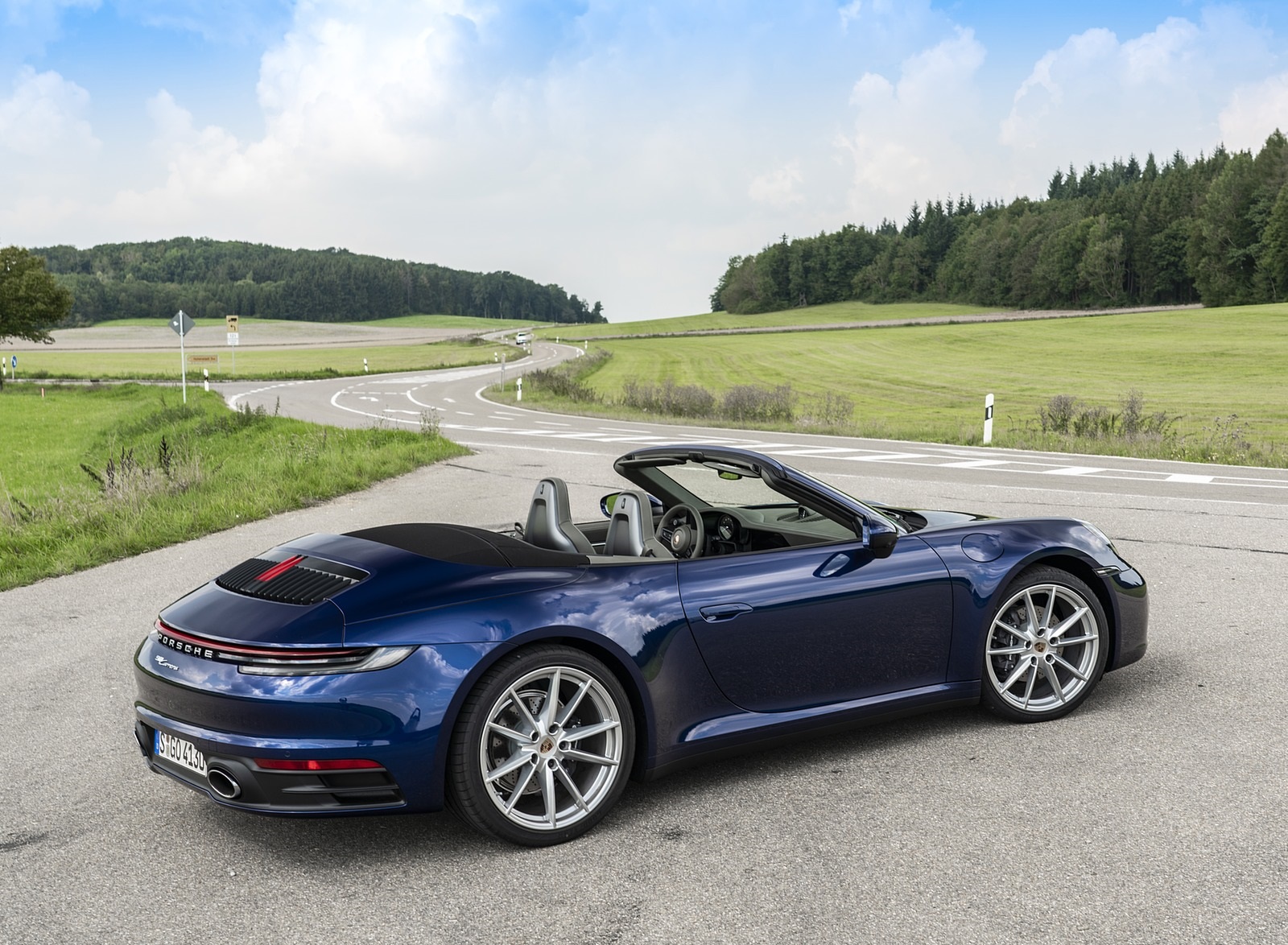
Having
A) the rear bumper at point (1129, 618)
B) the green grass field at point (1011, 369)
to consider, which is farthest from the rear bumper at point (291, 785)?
the green grass field at point (1011, 369)

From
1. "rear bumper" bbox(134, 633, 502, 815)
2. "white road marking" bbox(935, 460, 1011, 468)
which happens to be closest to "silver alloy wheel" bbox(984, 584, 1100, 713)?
"rear bumper" bbox(134, 633, 502, 815)

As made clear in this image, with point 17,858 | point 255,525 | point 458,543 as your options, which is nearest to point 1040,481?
point 255,525

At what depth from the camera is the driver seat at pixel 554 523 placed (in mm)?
4309

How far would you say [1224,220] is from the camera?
101 m

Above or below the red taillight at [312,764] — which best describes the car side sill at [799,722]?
below

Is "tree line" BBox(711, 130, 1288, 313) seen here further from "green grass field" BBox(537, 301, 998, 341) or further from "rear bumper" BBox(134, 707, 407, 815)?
"rear bumper" BBox(134, 707, 407, 815)

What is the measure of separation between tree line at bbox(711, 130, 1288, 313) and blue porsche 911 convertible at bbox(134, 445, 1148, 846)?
102692 mm

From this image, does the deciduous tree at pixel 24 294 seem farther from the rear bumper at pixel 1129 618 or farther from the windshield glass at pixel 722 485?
the rear bumper at pixel 1129 618

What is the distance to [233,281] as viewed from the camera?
179 m

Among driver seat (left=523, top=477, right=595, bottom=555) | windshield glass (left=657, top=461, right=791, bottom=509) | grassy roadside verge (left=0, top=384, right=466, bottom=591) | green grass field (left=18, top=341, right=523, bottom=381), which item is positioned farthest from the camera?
green grass field (left=18, top=341, right=523, bottom=381)

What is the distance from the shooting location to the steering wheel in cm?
473

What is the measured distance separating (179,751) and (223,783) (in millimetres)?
250

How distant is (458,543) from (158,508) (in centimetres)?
879

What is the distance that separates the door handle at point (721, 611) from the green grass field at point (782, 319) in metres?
107
